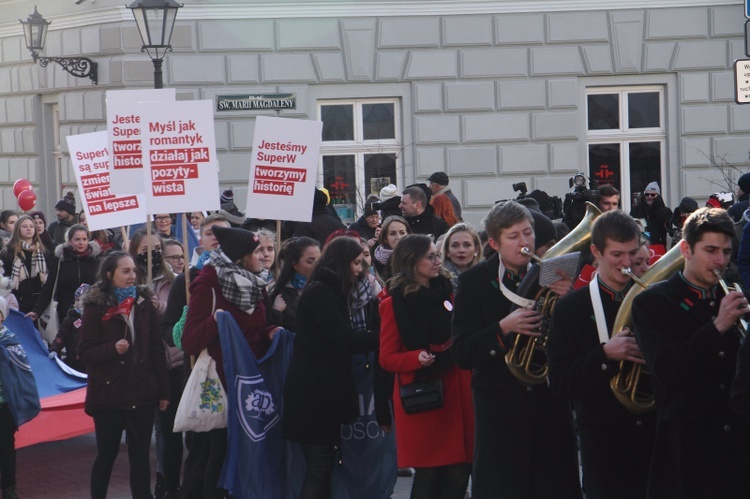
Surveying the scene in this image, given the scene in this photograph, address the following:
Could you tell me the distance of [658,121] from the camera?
61.7 ft

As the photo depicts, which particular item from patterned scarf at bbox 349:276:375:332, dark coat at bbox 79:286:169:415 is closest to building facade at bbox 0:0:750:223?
dark coat at bbox 79:286:169:415

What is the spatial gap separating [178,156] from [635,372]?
178 inches

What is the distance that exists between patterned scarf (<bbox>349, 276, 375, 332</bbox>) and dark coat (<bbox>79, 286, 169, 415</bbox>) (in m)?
1.35

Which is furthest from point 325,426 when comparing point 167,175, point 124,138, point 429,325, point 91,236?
point 91,236

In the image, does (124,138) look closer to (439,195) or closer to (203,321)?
(203,321)

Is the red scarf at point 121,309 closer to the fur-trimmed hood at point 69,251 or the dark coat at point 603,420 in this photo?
the dark coat at point 603,420

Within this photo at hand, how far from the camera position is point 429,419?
22.0 feet

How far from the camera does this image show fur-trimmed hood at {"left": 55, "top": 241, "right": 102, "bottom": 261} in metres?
12.2

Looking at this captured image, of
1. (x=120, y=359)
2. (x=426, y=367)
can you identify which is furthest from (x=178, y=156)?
(x=426, y=367)

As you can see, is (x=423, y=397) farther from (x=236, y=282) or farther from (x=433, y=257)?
(x=236, y=282)

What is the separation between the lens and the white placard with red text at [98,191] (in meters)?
10.5

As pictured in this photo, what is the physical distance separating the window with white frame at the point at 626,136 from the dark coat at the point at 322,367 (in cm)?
1212

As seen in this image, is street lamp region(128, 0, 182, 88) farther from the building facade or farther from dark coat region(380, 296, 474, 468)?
dark coat region(380, 296, 474, 468)

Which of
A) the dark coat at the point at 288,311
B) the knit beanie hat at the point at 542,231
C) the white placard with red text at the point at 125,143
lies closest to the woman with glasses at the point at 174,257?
the white placard with red text at the point at 125,143
